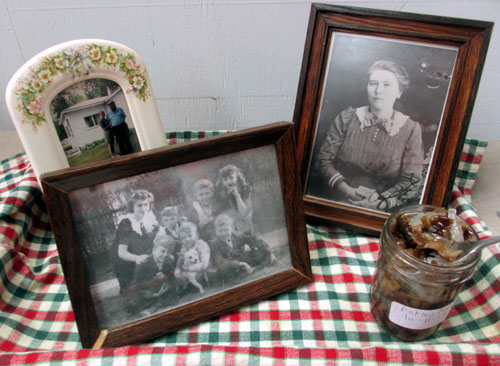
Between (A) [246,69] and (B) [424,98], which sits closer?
(B) [424,98]

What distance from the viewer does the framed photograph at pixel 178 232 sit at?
0.50 metres

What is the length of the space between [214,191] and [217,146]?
7cm

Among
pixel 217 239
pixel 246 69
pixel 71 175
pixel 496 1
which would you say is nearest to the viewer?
pixel 71 175

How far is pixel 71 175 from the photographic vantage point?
1.54 ft

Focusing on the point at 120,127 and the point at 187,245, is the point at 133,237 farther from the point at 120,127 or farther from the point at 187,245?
the point at 120,127

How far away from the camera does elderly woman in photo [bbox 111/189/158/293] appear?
Result: 0.52m

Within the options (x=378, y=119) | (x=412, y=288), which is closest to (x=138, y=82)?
(x=378, y=119)

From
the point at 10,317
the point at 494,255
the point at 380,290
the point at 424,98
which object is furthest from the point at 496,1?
the point at 10,317

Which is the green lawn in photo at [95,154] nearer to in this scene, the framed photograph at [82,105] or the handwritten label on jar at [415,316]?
the framed photograph at [82,105]

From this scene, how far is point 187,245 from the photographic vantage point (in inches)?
22.0

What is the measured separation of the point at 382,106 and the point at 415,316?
1.03ft

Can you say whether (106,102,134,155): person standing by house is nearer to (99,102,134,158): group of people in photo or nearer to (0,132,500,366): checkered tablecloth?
(99,102,134,158): group of people in photo

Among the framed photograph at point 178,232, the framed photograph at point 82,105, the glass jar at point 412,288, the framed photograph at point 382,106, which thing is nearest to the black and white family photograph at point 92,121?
the framed photograph at point 82,105

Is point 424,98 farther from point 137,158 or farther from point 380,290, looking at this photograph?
point 137,158
